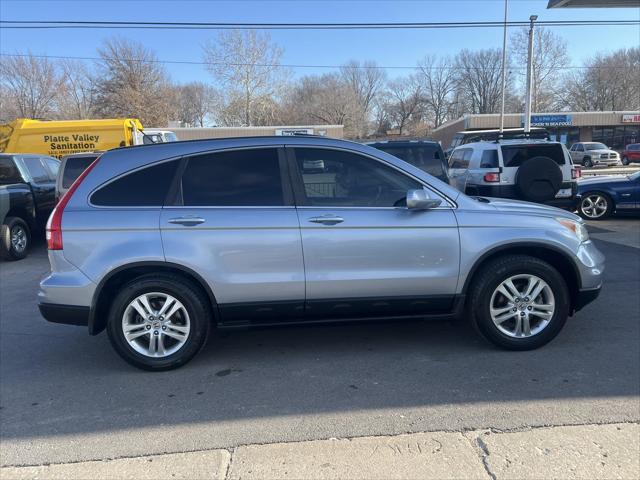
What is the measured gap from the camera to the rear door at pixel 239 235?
3695 mm

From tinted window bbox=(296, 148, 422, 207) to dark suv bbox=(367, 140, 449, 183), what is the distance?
450cm

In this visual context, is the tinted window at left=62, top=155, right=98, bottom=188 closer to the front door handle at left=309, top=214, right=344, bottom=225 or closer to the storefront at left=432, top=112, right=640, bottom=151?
the front door handle at left=309, top=214, right=344, bottom=225

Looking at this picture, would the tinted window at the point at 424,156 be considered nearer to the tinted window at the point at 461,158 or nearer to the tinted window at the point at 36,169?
the tinted window at the point at 461,158

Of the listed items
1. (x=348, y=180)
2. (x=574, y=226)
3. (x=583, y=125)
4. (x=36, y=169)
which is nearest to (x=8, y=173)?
(x=36, y=169)

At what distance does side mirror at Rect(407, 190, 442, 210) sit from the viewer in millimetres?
3672

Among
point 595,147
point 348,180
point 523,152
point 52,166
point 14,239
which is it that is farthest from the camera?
point 595,147

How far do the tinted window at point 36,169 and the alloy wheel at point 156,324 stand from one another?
769 centimetres

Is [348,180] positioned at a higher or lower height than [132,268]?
higher

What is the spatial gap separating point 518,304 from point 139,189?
322 cm

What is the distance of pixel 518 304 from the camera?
12.9ft

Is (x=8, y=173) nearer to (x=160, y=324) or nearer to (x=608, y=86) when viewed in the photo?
(x=160, y=324)

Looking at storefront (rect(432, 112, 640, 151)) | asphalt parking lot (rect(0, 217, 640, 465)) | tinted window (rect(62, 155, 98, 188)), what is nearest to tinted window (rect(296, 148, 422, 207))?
asphalt parking lot (rect(0, 217, 640, 465))

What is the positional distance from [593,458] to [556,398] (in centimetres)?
67

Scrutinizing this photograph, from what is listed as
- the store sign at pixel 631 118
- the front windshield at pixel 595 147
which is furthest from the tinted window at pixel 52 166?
the store sign at pixel 631 118
